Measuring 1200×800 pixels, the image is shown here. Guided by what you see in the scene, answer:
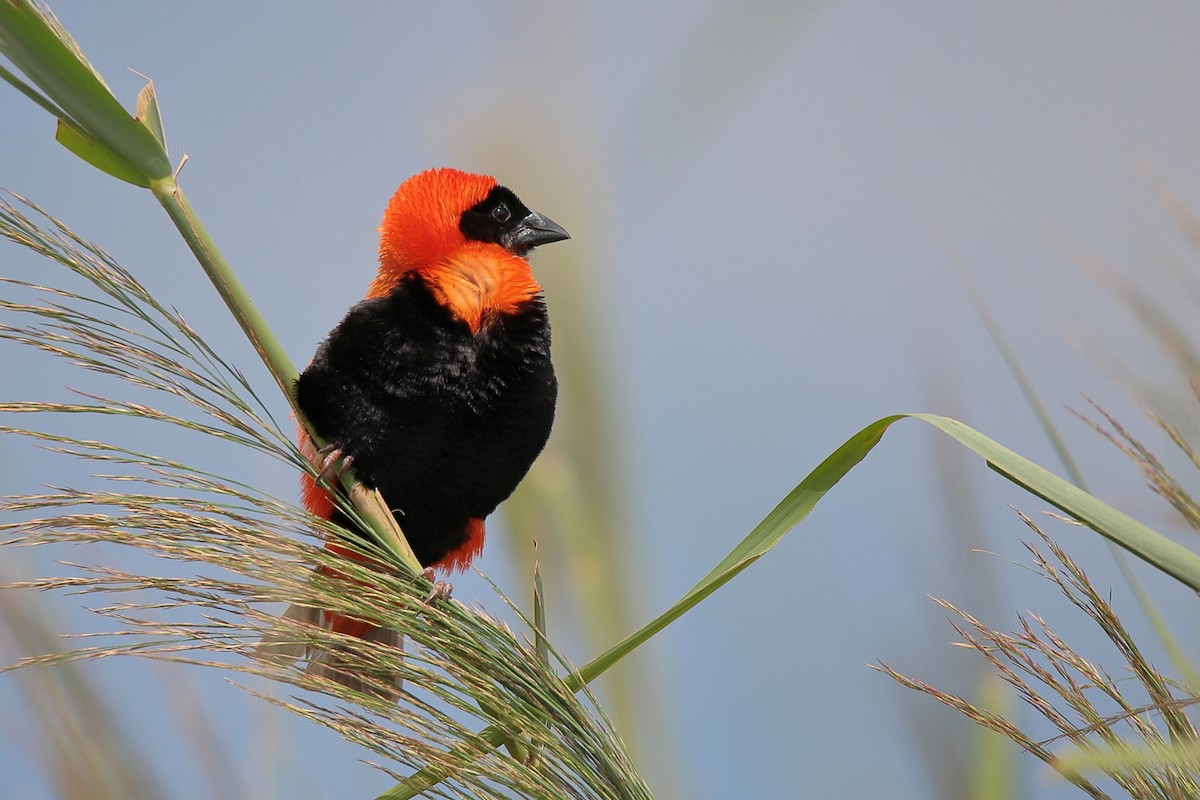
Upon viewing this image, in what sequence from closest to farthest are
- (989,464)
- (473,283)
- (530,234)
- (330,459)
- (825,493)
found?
(989,464)
(825,493)
(330,459)
(473,283)
(530,234)

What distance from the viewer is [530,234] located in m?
2.21

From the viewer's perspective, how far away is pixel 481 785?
1051mm

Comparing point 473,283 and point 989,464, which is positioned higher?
point 989,464

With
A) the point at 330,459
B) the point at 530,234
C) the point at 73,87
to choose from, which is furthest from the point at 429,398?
the point at 73,87

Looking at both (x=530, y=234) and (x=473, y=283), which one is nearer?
(x=473, y=283)

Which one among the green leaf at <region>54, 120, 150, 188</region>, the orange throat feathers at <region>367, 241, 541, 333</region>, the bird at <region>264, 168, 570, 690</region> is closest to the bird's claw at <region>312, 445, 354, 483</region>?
the bird at <region>264, 168, 570, 690</region>

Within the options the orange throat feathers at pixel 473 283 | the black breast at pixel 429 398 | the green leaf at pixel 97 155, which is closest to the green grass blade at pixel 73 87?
the green leaf at pixel 97 155

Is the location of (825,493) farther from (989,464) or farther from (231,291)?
(231,291)

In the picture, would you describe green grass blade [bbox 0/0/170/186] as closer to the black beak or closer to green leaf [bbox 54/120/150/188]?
green leaf [bbox 54/120/150/188]

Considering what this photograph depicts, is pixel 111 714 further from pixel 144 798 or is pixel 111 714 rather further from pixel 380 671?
pixel 380 671

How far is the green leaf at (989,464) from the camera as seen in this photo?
0.86 meters

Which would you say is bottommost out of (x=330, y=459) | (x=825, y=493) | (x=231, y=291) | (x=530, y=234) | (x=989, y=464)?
(x=330, y=459)

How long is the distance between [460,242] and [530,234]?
0.77 feet

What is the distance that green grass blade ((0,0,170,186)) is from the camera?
0.99 metres
